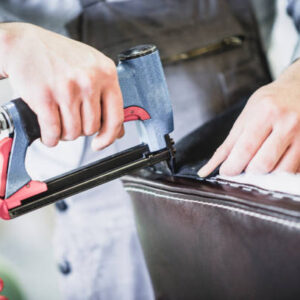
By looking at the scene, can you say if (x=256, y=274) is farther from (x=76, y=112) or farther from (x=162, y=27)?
(x=162, y=27)

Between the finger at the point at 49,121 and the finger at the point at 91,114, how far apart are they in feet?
0.12

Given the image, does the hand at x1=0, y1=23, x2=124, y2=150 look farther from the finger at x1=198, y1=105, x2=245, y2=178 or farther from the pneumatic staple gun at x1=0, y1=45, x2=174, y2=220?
the finger at x1=198, y1=105, x2=245, y2=178

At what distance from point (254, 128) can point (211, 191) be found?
12 cm

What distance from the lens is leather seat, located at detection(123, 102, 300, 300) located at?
51 centimetres

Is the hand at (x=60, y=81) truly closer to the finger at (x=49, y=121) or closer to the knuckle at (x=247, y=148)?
the finger at (x=49, y=121)

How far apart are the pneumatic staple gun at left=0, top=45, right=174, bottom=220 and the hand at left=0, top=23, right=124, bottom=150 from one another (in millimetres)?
29

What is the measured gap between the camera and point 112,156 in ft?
2.20

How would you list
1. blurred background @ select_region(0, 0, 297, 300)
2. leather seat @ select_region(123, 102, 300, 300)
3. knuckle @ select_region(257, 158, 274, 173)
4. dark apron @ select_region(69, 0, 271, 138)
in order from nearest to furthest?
leather seat @ select_region(123, 102, 300, 300)
knuckle @ select_region(257, 158, 274, 173)
dark apron @ select_region(69, 0, 271, 138)
blurred background @ select_region(0, 0, 297, 300)

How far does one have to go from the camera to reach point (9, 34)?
1.96 ft

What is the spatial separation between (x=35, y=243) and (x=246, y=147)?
0.81 metres

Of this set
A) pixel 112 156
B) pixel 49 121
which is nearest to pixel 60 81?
pixel 49 121

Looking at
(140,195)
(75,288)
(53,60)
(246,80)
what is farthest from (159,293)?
(246,80)

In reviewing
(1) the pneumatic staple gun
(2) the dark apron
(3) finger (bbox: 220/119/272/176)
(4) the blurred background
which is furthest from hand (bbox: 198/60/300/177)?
(4) the blurred background

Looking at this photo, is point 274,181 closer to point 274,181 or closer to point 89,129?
point 274,181
